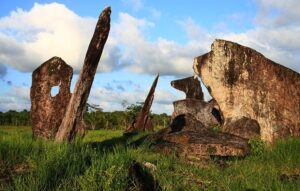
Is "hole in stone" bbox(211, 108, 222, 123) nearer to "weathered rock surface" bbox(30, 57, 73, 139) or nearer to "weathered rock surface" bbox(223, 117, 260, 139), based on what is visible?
"weathered rock surface" bbox(223, 117, 260, 139)

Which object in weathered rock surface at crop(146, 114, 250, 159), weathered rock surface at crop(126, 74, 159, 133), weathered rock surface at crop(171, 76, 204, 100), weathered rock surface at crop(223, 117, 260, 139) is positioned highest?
weathered rock surface at crop(171, 76, 204, 100)

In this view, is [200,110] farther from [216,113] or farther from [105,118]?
[105,118]

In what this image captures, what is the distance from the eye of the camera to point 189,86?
25.0 metres

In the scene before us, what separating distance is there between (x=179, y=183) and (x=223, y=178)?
112 cm

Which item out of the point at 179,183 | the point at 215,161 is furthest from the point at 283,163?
the point at 179,183

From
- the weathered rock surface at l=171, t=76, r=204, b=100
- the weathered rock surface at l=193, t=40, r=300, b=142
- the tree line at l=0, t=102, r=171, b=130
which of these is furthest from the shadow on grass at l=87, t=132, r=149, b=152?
the tree line at l=0, t=102, r=171, b=130

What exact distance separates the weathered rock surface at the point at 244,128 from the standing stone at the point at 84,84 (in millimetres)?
5089

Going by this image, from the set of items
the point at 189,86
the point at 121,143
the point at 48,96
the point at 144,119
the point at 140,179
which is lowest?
the point at 140,179

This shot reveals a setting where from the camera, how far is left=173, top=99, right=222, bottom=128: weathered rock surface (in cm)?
2127

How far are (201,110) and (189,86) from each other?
11.2 ft

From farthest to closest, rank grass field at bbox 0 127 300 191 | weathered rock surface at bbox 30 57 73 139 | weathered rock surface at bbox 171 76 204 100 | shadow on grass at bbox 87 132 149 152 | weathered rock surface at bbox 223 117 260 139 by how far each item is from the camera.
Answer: weathered rock surface at bbox 171 76 204 100 < weathered rock surface at bbox 30 57 73 139 < weathered rock surface at bbox 223 117 260 139 < shadow on grass at bbox 87 132 149 152 < grass field at bbox 0 127 300 191

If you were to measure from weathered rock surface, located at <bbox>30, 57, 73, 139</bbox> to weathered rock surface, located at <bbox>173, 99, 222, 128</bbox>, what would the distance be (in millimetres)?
5866

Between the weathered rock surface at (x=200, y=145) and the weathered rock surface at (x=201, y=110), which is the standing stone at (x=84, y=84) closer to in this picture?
A: the weathered rock surface at (x=200, y=145)

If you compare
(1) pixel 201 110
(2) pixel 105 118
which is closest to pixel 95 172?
(1) pixel 201 110
